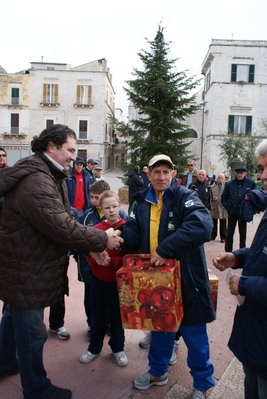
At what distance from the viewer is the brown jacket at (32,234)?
235 cm

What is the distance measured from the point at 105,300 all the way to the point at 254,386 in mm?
1666

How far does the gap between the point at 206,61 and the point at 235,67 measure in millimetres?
3412

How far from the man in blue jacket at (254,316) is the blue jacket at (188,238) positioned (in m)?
0.48

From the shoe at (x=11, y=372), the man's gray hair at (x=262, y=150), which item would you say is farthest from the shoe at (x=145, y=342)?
the man's gray hair at (x=262, y=150)

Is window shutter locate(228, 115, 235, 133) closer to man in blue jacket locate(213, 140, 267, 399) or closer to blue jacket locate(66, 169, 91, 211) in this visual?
blue jacket locate(66, 169, 91, 211)

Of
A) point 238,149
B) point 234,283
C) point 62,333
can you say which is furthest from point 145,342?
point 238,149

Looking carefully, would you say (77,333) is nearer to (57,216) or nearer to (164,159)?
(57,216)

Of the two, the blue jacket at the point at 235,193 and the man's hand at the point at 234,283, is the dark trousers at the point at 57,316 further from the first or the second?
the blue jacket at the point at 235,193

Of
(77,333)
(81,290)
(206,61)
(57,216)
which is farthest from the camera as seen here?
(206,61)

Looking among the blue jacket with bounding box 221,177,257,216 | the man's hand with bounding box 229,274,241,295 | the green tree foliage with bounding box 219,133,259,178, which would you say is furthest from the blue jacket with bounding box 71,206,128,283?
the green tree foliage with bounding box 219,133,259,178

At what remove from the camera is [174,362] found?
3254mm

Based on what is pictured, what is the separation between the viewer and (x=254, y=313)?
1930 millimetres

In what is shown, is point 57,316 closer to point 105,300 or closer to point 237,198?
point 105,300

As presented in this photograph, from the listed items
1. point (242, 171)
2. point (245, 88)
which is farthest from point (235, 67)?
point (242, 171)
